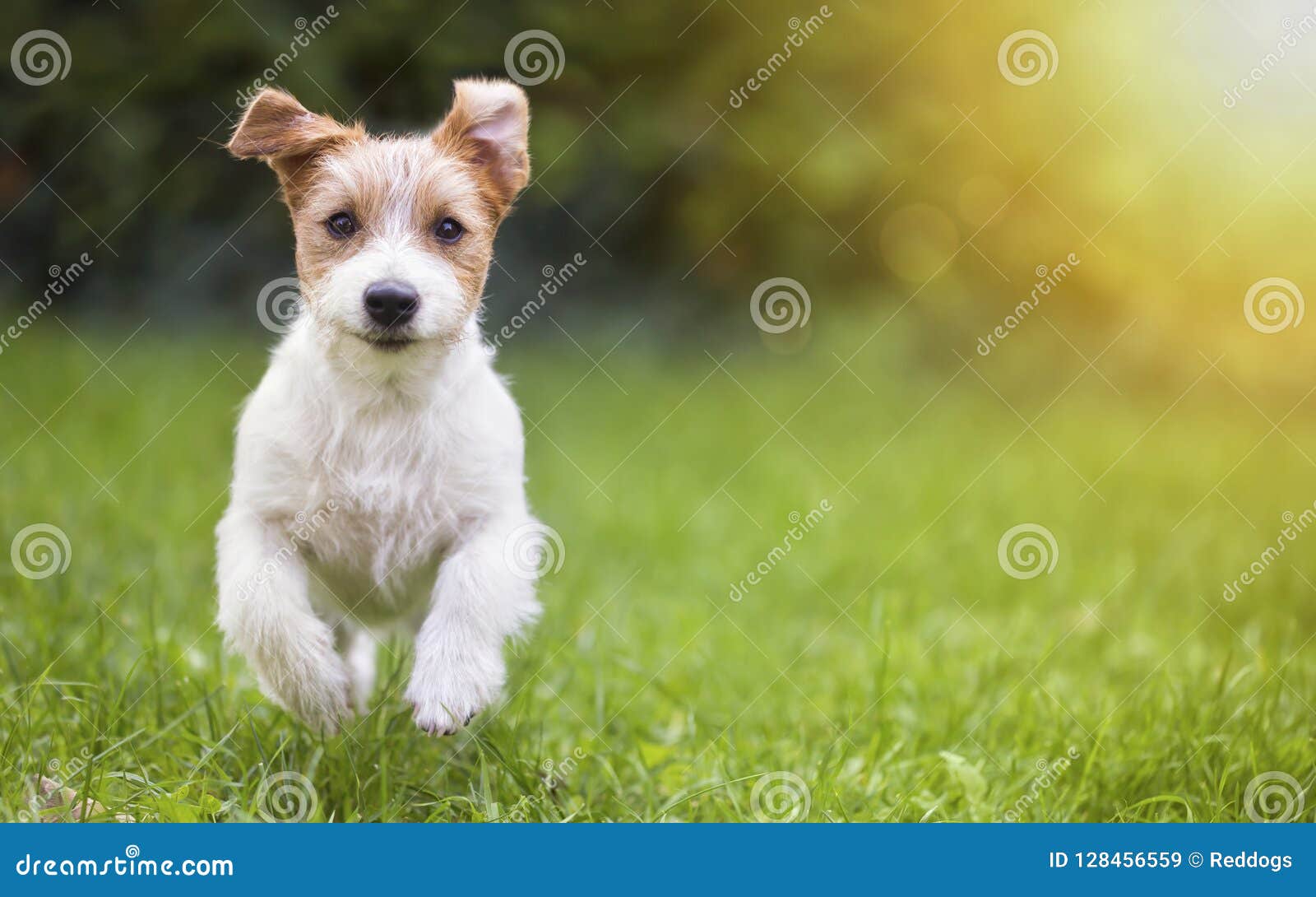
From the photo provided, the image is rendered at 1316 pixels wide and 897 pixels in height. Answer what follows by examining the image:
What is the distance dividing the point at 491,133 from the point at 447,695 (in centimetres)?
169

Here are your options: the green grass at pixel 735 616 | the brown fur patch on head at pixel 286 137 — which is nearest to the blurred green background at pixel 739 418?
the green grass at pixel 735 616

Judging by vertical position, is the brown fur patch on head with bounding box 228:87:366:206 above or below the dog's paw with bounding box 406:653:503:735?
above

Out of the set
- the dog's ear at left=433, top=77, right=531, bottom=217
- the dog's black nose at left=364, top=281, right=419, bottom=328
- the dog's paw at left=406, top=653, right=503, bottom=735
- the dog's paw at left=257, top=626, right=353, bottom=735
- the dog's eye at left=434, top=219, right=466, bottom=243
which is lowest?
the dog's paw at left=257, top=626, right=353, bottom=735

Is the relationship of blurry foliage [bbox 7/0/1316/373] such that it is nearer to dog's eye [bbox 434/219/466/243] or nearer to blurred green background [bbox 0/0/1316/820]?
blurred green background [bbox 0/0/1316/820]

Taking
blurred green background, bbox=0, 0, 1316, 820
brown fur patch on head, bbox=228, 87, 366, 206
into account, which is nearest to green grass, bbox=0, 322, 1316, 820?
blurred green background, bbox=0, 0, 1316, 820

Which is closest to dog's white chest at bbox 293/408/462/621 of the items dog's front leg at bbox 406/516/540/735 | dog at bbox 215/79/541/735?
dog at bbox 215/79/541/735

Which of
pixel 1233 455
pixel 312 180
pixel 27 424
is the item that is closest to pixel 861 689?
pixel 312 180

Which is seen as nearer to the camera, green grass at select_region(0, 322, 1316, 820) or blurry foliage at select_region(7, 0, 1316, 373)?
green grass at select_region(0, 322, 1316, 820)

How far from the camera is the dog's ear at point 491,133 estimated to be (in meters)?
3.82

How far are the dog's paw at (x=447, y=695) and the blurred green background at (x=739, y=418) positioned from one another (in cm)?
39

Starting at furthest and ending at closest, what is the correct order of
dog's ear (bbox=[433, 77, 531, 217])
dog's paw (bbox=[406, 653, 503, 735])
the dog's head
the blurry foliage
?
the blurry foliage, dog's ear (bbox=[433, 77, 531, 217]), the dog's head, dog's paw (bbox=[406, 653, 503, 735])

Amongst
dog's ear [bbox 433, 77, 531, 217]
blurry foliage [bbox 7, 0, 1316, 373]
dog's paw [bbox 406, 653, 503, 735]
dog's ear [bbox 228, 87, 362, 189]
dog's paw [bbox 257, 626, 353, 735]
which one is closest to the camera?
dog's paw [bbox 406, 653, 503, 735]

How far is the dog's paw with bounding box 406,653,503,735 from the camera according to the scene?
10.7ft

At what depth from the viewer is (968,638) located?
19.9ft
